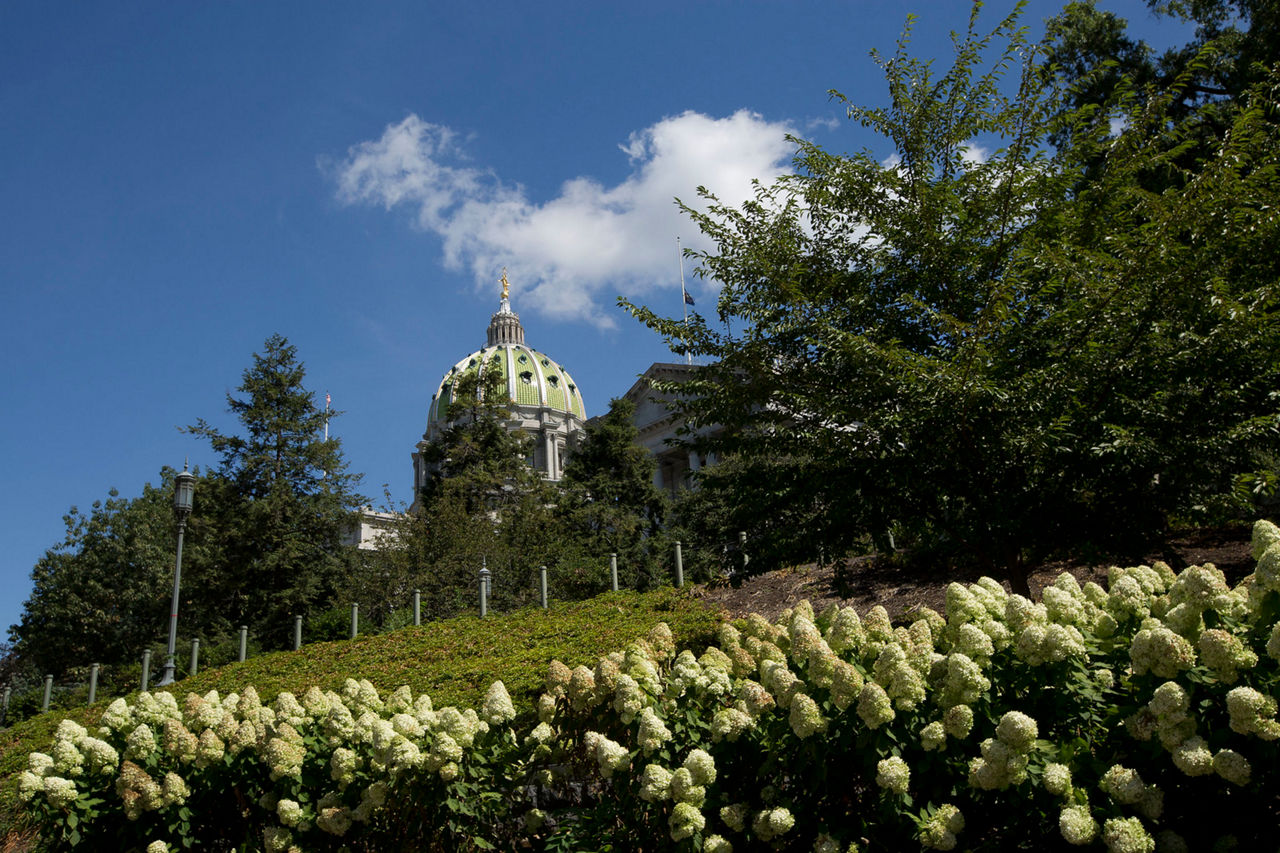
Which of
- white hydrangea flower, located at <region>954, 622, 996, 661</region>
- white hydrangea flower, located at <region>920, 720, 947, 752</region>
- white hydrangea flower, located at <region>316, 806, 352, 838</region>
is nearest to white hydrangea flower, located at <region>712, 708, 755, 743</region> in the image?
white hydrangea flower, located at <region>920, 720, 947, 752</region>

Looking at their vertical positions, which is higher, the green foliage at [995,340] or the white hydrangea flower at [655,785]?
the green foliage at [995,340]

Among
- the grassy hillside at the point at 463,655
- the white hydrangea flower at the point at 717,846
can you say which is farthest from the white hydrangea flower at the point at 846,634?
the grassy hillside at the point at 463,655

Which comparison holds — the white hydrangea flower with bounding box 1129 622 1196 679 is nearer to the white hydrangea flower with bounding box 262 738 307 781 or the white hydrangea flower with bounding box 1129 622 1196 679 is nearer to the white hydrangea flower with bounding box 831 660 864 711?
the white hydrangea flower with bounding box 831 660 864 711

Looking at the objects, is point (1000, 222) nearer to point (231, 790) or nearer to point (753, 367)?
point (753, 367)

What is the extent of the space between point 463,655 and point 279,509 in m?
21.1

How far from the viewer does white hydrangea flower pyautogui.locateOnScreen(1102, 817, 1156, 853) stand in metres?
3.40

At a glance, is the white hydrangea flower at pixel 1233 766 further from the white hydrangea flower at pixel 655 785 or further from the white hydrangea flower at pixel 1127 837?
the white hydrangea flower at pixel 655 785

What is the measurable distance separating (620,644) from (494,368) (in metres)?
40.3

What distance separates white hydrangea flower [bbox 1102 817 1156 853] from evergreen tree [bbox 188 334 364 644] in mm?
29226

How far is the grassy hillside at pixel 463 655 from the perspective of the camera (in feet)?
35.9

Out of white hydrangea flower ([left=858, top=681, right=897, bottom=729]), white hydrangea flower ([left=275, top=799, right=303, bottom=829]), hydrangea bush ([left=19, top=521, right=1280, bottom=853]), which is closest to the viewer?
hydrangea bush ([left=19, top=521, right=1280, bottom=853])

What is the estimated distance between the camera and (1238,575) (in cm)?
1000

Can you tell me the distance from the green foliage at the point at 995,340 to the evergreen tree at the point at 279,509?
2441cm

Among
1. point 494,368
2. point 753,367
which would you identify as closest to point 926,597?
point 753,367
